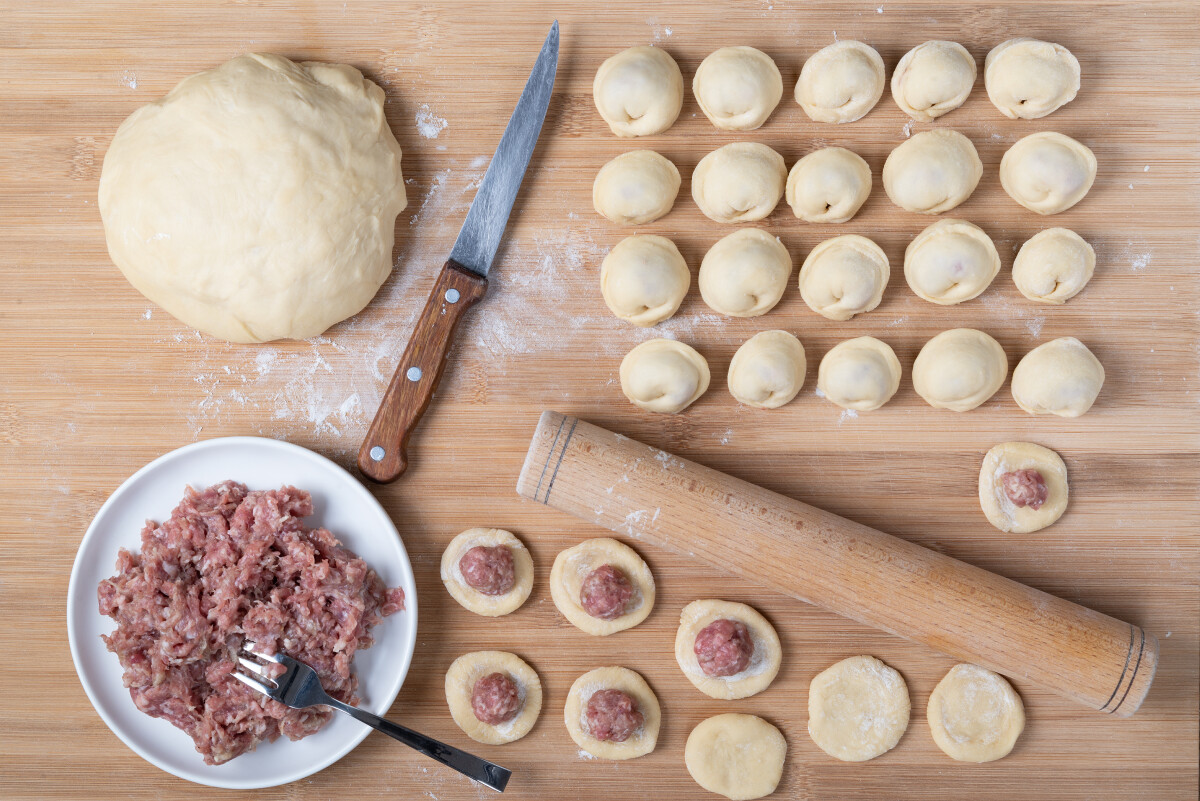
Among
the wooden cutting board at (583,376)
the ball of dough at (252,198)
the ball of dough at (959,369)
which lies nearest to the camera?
the ball of dough at (252,198)

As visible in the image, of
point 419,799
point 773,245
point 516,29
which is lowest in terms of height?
point 419,799

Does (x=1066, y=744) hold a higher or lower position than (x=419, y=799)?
higher

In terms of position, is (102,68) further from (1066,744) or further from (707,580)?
(1066,744)

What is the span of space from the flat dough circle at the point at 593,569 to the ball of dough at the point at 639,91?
3.35 ft

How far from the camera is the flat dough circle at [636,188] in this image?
1932mm

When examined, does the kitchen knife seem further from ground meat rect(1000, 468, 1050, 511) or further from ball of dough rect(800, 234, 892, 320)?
ground meat rect(1000, 468, 1050, 511)

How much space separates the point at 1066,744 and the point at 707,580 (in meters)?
0.97

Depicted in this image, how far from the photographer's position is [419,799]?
6.63 ft

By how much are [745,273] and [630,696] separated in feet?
3.46

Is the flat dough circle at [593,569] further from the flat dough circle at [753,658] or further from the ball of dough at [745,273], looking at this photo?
the ball of dough at [745,273]

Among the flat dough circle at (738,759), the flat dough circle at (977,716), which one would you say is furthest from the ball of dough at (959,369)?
the flat dough circle at (738,759)

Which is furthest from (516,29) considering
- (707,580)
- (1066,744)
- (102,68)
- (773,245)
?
(1066,744)

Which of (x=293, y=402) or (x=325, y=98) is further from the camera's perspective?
(x=293, y=402)

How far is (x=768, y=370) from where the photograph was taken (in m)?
1.89
